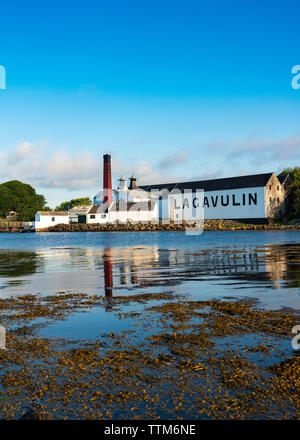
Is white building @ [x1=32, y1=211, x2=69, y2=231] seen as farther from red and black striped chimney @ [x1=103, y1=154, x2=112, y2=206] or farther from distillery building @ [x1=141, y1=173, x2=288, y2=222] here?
distillery building @ [x1=141, y1=173, x2=288, y2=222]

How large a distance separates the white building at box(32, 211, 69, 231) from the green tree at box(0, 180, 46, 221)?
76.6 feet

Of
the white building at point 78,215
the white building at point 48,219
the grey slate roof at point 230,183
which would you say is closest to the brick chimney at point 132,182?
the white building at point 78,215

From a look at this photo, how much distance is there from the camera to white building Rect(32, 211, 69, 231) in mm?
116938

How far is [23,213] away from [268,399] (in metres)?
145

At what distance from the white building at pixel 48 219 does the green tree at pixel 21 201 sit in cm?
2334

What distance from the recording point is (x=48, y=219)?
118m

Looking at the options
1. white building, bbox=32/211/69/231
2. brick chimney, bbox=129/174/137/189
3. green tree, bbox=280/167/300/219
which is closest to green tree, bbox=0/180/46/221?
white building, bbox=32/211/69/231

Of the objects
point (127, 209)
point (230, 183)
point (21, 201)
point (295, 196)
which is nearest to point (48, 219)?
point (127, 209)

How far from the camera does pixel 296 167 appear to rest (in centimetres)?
12338

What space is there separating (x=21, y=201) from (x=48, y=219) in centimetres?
4429

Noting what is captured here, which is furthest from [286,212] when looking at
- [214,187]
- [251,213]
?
[214,187]

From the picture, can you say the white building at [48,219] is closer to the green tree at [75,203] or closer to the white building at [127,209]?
the white building at [127,209]

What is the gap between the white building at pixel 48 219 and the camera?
→ 384 ft

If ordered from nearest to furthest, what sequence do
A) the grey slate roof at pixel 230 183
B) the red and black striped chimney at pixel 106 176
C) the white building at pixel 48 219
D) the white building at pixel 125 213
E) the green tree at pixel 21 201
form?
→ the grey slate roof at pixel 230 183
the red and black striped chimney at pixel 106 176
the white building at pixel 125 213
the white building at pixel 48 219
the green tree at pixel 21 201
